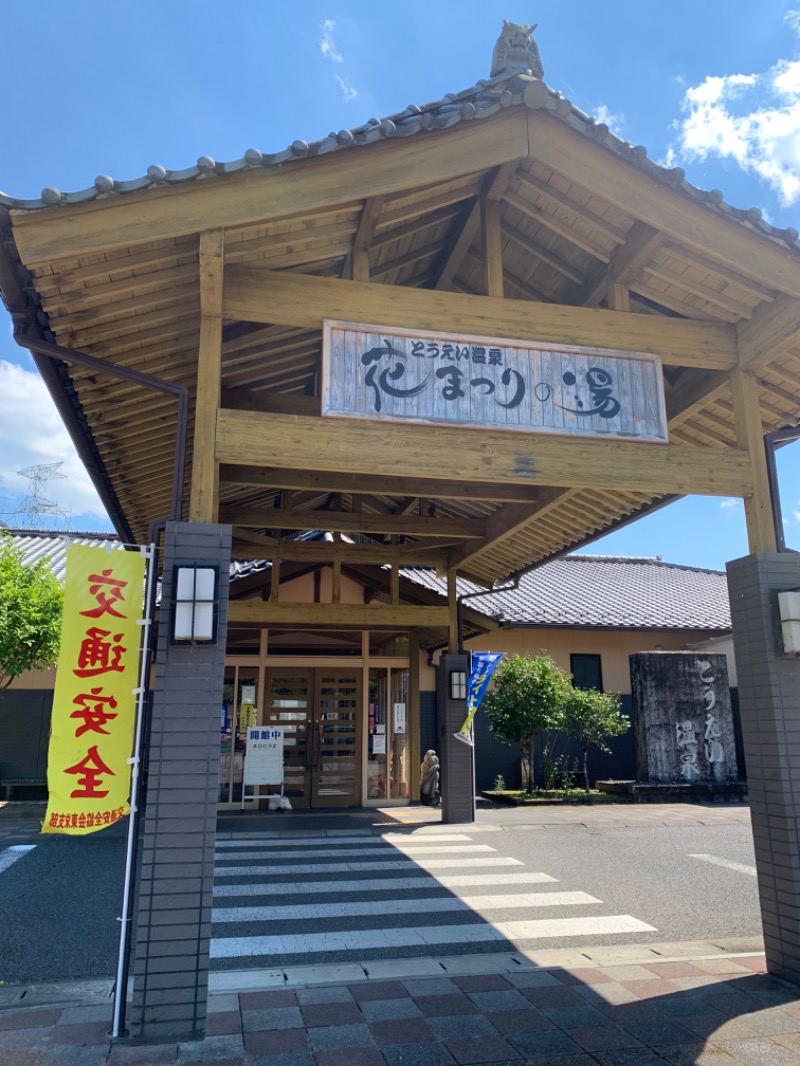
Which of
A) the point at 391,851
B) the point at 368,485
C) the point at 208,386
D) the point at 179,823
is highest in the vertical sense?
the point at 368,485

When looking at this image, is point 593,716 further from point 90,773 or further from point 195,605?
point 90,773

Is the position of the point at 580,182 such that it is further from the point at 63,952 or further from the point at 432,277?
the point at 63,952

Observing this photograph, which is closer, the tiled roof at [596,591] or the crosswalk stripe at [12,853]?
the crosswalk stripe at [12,853]

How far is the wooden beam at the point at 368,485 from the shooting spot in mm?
8344

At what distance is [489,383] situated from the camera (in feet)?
18.1

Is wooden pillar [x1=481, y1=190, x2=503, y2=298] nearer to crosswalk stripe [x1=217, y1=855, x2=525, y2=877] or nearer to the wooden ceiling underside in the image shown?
the wooden ceiling underside

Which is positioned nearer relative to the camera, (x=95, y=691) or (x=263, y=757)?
(x=95, y=691)

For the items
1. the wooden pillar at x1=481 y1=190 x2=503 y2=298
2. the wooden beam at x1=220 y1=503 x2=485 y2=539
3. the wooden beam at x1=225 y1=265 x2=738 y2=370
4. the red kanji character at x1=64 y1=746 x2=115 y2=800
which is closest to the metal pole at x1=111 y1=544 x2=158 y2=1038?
the red kanji character at x1=64 y1=746 x2=115 y2=800

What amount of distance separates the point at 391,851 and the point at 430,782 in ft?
14.6

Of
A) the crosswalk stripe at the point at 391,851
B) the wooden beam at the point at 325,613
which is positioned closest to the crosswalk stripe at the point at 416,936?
the crosswalk stripe at the point at 391,851

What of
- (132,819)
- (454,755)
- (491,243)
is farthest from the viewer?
(454,755)

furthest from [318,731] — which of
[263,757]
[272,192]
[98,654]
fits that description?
[272,192]

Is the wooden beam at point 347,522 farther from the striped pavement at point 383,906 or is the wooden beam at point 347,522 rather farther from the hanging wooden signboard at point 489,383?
the hanging wooden signboard at point 489,383

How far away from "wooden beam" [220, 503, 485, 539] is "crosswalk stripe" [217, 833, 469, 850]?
4.14 meters
